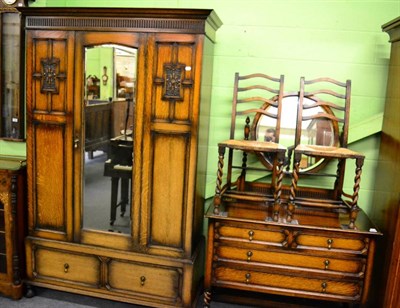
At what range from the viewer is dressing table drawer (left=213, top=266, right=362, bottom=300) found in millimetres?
2570

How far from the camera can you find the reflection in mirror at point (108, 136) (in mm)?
2619

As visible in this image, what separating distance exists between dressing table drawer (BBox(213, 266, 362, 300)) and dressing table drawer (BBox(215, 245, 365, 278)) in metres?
0.06

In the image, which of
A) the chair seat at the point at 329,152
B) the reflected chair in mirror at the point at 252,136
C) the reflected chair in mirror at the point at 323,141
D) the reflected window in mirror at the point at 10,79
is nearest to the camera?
the chair seat at the point at 329,152

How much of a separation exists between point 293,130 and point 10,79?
2.27 meters

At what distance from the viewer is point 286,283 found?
2.62 metres

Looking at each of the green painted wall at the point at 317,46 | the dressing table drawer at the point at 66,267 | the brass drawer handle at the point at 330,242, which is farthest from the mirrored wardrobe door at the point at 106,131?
the brass drawer handle at the point at 330,242

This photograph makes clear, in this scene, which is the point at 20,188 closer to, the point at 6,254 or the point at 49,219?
the point at 49,219

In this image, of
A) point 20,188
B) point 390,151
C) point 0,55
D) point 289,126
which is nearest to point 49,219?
point 20,188

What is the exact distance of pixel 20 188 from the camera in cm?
289

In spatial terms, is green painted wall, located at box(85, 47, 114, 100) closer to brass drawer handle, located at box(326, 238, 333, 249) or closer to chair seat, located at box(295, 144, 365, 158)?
chair seat, located at box(295, 144, 365, 158)

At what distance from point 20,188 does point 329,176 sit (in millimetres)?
2229

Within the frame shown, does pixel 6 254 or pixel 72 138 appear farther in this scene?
pixel 6 254

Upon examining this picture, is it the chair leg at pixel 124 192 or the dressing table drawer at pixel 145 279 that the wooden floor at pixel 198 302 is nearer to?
the dressing table drawer at pixel 145 279

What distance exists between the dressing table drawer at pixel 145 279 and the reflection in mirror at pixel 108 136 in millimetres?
262
